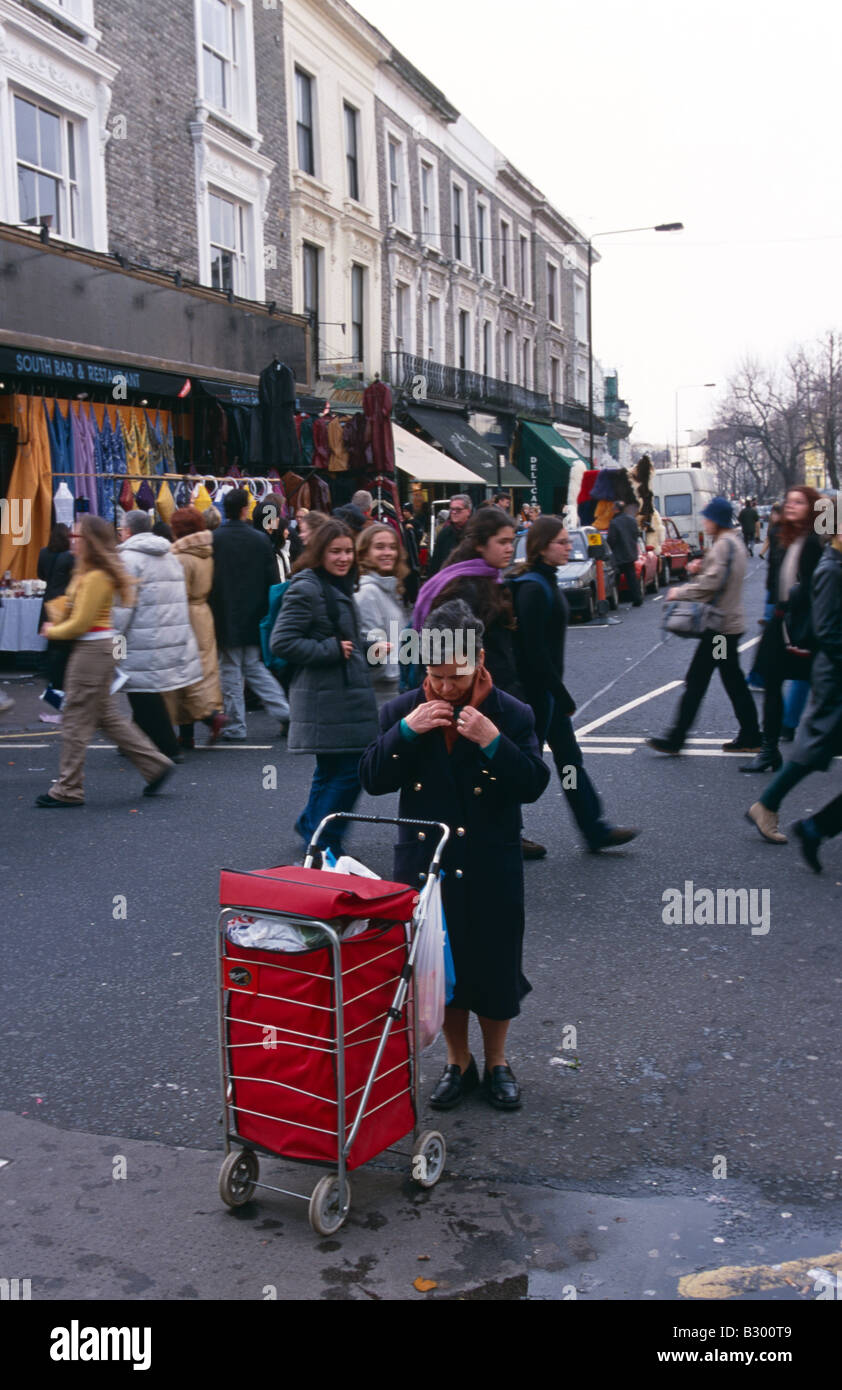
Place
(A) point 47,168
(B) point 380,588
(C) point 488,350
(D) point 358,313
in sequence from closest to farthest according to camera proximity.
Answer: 1. (B) point 380,588
2. (A) point 47,168
3. (D) point 358,313
4. (C) point 488,350

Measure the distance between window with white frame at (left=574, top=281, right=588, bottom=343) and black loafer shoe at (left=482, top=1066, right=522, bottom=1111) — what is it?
167 ft

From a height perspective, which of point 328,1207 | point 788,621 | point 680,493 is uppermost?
point 680,493

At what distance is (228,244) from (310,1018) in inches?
778

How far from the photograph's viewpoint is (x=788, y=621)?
8.59 meters

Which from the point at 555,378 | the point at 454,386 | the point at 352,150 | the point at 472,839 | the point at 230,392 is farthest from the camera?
the point at 555,378

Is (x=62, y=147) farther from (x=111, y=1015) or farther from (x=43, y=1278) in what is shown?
(x=43, y=1278)

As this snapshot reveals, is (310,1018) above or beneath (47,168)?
beneath

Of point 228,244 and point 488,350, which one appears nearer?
point 228,244

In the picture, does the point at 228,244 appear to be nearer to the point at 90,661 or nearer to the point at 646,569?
the point at 646,569

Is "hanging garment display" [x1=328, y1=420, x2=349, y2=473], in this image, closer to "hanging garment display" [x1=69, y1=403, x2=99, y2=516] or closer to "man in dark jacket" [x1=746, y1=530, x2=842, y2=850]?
"hanging garment display" [x1=69, y1=403, x2=99, y2=516]

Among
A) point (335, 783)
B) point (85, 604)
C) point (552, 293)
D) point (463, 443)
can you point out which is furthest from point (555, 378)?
point (335, 783)

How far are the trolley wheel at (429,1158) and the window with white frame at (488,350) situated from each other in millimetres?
36505

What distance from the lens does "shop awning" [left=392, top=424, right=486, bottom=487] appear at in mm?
26156
